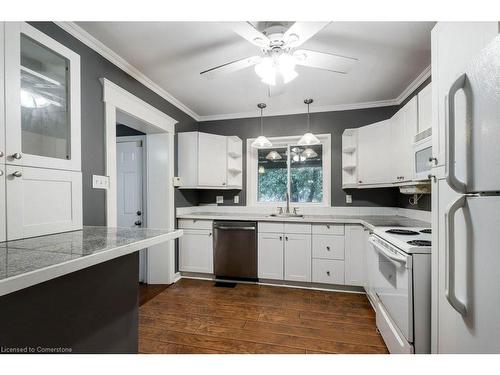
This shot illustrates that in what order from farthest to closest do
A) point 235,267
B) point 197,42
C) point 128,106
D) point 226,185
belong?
Answer: point 226,185
point 235,267
point 128,106
point 197,42

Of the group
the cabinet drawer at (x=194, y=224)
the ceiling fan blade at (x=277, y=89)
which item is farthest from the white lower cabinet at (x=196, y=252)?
the ceiling fan blade at (x=277, y=89)

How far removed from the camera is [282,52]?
5.27ft

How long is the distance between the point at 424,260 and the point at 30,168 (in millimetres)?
2370

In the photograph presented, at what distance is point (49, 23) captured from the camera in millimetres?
1569

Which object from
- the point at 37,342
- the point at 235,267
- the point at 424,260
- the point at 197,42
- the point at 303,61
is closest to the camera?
the point at 37,342

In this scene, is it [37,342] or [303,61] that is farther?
[303,61]

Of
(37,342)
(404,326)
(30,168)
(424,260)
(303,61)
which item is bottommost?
(404,326)

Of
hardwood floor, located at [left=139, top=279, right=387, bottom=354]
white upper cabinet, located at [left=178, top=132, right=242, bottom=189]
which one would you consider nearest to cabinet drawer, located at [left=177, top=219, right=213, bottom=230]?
white upper cabinet, located at [left=178, top=132, right=242, bottom=189]

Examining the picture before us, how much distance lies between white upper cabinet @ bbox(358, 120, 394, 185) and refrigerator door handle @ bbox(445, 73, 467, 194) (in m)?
1.86

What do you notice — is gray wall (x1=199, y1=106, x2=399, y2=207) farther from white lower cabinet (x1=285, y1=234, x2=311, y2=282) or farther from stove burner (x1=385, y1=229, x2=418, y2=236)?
stove burner (x1=385, y1=229, x2=418, y2=236)

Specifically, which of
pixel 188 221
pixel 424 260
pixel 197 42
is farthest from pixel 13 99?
pixel 424 260

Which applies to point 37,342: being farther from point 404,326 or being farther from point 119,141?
point 119,141

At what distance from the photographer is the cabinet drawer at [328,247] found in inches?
107

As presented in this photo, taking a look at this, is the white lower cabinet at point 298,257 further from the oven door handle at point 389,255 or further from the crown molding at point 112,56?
the crown molding at point 112,56
